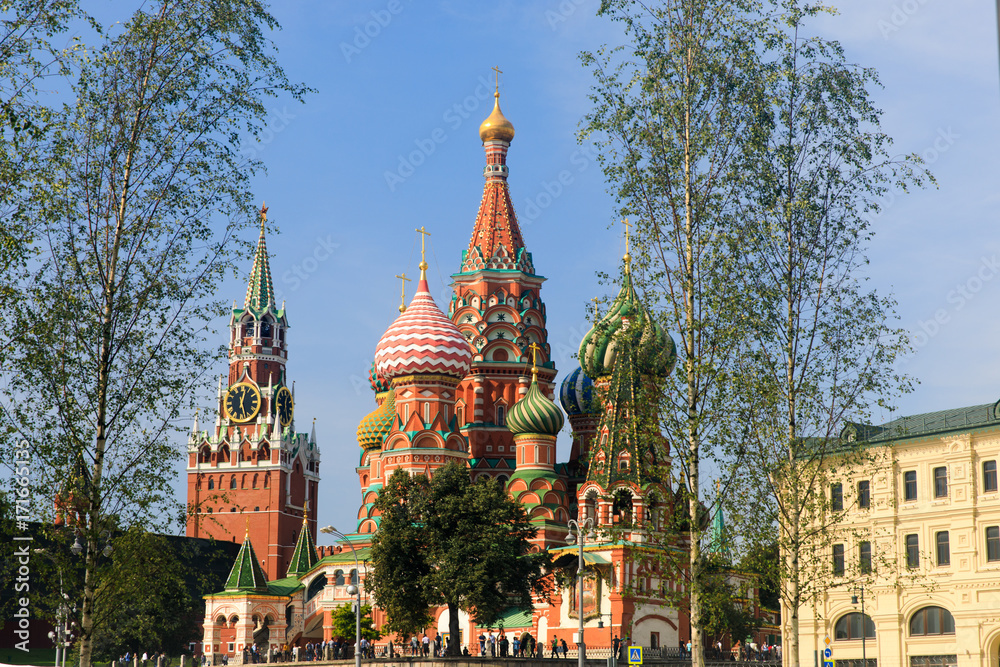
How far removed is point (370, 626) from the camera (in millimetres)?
56406

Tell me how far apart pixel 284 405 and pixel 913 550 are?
65758mm

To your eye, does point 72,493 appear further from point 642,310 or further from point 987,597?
point 987,597

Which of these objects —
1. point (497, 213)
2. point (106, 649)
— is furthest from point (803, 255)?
point (106, 649)

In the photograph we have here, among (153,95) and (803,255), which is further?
(803,255)

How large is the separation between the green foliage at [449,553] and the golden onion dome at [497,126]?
29451mm

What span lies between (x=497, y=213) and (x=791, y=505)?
44.5 m

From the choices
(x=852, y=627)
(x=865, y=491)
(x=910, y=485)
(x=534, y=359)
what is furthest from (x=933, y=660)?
(x=534, y=359)

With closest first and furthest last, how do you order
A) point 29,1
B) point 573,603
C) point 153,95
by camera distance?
1. point 29,1
2. point 153,95
3. point 573,603

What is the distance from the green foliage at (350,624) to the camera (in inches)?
2152

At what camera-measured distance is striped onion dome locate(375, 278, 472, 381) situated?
6181 centimetres

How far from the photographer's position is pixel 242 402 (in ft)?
320

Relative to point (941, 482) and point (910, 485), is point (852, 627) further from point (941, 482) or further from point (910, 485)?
point (941, 482)

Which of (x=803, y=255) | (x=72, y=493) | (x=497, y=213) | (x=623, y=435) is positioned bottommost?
(x=72, y=493)

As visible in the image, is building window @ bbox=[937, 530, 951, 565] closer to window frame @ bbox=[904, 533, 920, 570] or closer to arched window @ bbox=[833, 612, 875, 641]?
window frame @ bbox=[904, 533, 920, 570]
